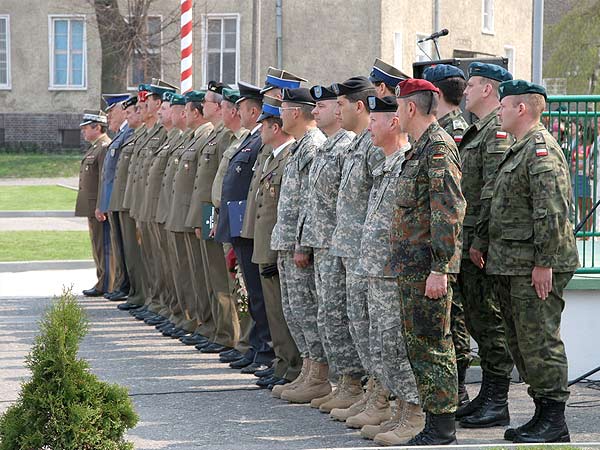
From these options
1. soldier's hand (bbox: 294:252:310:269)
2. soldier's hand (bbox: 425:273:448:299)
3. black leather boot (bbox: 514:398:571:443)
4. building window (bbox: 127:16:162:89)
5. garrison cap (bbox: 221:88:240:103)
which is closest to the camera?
soldier's hand (bbox: 425:273:448:299)

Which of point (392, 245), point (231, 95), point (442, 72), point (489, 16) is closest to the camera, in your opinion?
point (392, 245)

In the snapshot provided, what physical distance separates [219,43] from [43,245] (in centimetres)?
2042

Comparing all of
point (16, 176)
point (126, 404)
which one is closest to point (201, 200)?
point (126, 404)

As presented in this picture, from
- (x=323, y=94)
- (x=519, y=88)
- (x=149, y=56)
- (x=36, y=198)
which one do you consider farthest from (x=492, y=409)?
(x=149, y=56)

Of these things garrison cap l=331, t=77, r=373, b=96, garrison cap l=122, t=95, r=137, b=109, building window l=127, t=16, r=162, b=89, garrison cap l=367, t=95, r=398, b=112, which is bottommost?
garrison cap l=367, t=95, r=398, b=112

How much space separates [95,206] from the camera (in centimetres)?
1569

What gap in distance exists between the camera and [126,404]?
6.25 meters

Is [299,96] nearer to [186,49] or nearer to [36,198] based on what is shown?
[186,49]

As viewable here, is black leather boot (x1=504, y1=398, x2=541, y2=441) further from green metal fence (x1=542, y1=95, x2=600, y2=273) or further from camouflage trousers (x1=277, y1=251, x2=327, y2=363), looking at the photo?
green metal fence (x1=542, y1=95, x2=600, y2=273)

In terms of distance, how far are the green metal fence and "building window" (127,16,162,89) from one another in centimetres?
3030

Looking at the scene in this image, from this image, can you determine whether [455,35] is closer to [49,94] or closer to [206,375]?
[49,94]

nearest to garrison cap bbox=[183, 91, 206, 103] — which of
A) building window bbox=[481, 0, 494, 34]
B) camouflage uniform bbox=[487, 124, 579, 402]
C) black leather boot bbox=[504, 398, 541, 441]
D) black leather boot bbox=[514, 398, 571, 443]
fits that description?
camouflage uniform bbox=[487, 124, 579, 402]

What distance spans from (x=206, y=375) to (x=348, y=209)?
277 cm

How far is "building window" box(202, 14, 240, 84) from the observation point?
39.8 meters
